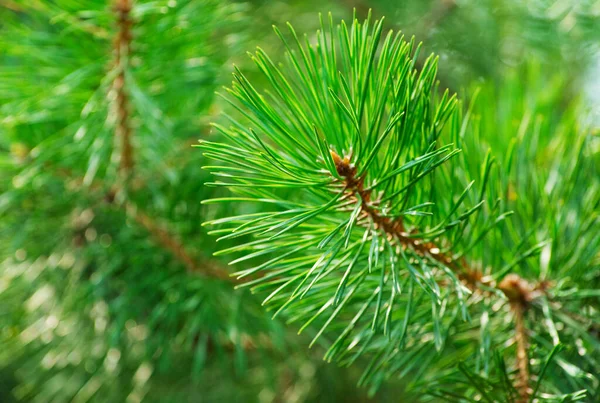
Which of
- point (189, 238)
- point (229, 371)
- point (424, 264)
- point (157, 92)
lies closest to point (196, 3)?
point (157, 92)

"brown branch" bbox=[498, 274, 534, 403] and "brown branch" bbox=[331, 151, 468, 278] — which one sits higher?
"brown branch" bbox=[331, 151, 468, 278]

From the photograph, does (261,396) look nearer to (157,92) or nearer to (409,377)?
(409,377)

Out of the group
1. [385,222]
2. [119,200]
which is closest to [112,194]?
[119,200]

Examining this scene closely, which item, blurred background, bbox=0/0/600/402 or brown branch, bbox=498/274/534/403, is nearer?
brown branch, bbox=498/274/534/403

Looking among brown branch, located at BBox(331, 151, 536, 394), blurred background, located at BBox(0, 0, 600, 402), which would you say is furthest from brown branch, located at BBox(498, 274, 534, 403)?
blurred background, located at BBox(0, 0, 600, 402)

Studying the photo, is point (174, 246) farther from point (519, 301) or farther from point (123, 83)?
point (519, 301)

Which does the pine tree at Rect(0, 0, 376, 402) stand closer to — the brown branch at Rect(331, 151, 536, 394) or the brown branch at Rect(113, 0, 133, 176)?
the brown branch at Rect(113, 0, 133, 176)

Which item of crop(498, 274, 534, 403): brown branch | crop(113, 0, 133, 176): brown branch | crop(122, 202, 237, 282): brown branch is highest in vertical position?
crop(113, 0, 133, 176): brown branch

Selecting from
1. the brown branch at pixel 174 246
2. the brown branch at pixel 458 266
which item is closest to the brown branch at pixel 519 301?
the brown branch at pixel 458 266
